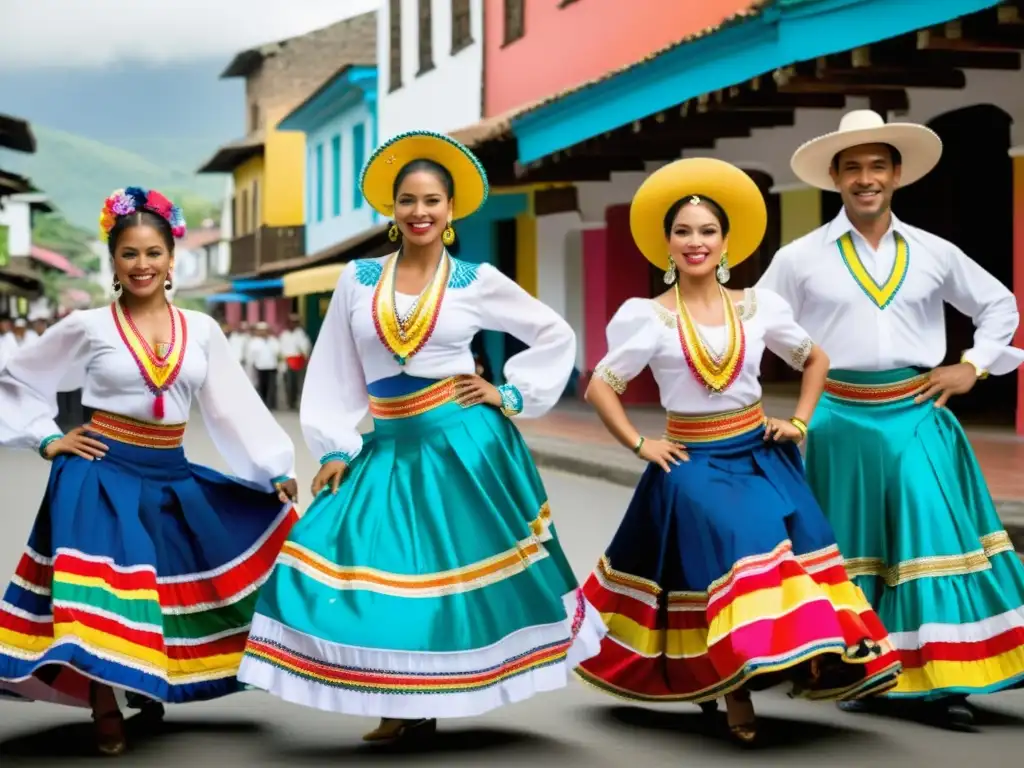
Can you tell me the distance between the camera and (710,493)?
224 inches

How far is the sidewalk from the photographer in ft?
34.1

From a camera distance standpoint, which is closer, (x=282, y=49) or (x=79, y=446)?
(x=79, y=446)

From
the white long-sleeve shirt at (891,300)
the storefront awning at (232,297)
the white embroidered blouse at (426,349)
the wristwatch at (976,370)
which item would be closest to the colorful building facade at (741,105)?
the white long-sleeve shirt at (891,300)

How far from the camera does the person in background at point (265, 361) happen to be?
30.5 metres

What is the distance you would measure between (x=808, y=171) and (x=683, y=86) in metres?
9.21

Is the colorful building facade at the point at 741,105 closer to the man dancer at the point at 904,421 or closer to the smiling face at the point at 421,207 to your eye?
the man dancer at the point at 904,421

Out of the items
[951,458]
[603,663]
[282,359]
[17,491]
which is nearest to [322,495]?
[603,663]

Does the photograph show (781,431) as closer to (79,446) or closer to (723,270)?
(723,270)

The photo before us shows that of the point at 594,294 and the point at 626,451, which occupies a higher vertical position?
the point at 594,294

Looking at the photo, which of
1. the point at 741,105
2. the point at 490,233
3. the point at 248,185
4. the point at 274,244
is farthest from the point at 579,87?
the point at 248,185

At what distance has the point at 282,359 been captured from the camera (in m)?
31.5

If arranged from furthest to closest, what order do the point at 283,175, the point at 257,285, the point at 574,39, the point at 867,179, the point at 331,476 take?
the point at 283,175 < the point at 257,285 < the point at 574,39 < the point at 867,179 < the point at 331,476

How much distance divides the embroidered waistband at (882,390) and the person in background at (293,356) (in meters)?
25.4

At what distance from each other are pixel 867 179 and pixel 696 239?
780mm
